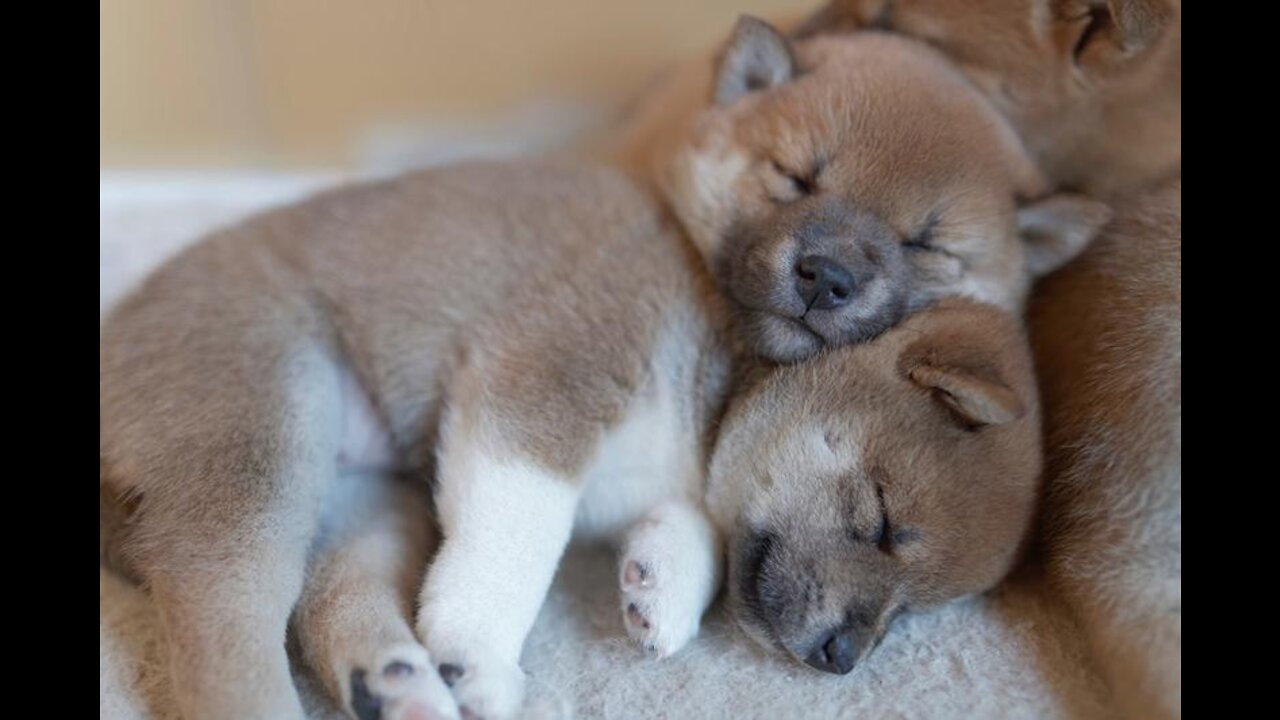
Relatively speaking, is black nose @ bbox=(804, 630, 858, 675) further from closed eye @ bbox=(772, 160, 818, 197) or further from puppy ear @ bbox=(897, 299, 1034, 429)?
closed eye @ bbox=(772, 160, 818, 197)

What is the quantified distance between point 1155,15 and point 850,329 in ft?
2.65

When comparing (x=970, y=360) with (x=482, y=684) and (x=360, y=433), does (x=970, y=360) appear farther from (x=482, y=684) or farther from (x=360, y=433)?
(x=360, y=433)

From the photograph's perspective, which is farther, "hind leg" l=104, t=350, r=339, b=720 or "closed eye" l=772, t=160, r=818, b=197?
"closed eye" l=772, t=160, r=818, b=197

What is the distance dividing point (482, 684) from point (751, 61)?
114 cm

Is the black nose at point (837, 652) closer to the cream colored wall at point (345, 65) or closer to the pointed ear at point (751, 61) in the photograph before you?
the pointed ear at point (751, 61)

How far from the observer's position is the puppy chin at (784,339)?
1762mm

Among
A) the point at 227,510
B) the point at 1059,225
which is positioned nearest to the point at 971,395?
the point at 1059,225

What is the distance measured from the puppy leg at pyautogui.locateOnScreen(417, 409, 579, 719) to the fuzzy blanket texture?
0.26ft

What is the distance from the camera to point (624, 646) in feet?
5.50

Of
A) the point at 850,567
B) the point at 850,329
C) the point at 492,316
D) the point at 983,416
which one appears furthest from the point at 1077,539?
the point at 492,316

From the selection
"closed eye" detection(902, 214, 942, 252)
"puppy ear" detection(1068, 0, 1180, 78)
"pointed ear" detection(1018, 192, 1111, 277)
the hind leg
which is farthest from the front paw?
"puppy ear" detection(1068, 0, 1180, 78)

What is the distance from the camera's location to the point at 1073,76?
2084 mm

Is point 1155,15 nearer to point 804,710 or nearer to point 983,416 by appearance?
point 983,416

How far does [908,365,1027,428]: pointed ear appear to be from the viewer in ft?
5.09
